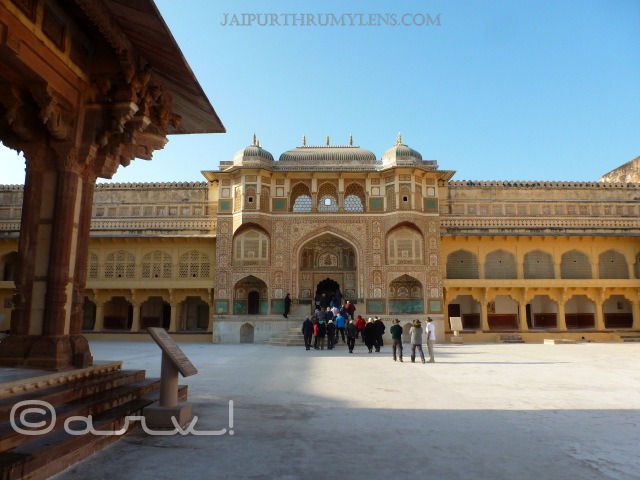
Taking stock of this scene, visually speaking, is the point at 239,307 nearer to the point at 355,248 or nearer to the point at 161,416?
the point at 355,248

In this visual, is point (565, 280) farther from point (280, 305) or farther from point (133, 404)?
point (133, 404)

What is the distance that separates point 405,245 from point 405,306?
2.85 metres

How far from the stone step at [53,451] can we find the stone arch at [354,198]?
1957 cm

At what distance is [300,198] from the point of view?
2367 cm

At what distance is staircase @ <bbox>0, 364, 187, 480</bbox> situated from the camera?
3061 mm

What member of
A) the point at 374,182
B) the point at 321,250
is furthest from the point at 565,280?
the point at 321,250

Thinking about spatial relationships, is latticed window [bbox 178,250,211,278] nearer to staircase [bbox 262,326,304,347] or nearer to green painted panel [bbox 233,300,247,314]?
green painted panel [bbox 233,300,247,314]

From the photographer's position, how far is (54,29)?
15.0ft

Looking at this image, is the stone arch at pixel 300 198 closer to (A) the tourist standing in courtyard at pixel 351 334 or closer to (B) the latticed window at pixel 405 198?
(B) the latticed window at pixel 405 198

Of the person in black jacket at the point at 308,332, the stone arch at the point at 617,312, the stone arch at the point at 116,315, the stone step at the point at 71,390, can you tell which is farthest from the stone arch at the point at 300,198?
the stone step at the point at 71,390

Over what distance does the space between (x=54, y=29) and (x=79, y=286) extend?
263 centimetres

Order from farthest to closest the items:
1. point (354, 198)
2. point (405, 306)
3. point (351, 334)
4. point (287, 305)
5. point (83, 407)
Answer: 1. point (354, 198)
2. point (405, 306)
3. point (287, 305)
4. point (351, 334)
5. point (83, 407)

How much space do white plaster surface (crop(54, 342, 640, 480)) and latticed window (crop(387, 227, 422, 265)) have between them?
42.7 ft

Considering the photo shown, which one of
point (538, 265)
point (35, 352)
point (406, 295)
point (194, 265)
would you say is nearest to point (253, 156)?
point (194, 265)
